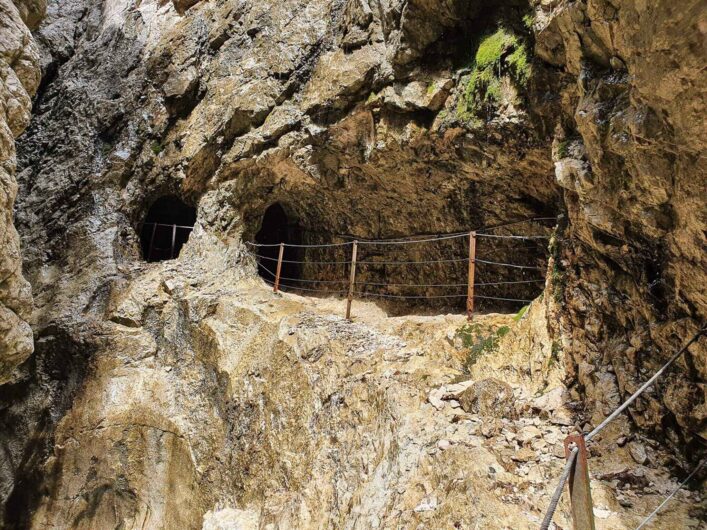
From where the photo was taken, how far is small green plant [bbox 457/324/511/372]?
598 centimetres

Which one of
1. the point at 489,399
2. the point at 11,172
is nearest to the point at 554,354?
the point at 489,399

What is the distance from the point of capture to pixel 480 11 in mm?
7316

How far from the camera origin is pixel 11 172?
20.3 feet

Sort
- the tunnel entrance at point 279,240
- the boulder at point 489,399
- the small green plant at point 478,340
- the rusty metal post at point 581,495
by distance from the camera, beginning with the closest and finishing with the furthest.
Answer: the rusty metal post at point 581,495 → the boulder at point 489,399 → the small green plant at point 478,340 → the tunnel entrance at point 279,240

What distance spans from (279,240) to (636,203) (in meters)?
10.4

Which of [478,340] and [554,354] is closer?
[554,354]

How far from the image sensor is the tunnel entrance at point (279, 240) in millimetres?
12383

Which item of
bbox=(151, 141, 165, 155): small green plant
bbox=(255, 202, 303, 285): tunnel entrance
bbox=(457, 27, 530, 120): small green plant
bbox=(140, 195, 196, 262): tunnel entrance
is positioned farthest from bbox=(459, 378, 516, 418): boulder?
bbox=(140, 195, 196, 262): tunnel entrance

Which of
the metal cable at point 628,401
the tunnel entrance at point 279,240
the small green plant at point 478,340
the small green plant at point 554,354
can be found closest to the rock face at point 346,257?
the small green plant at point 554,354

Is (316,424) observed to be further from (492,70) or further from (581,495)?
(492,70)

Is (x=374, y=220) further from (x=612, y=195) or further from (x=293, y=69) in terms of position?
(x=612, y=195)

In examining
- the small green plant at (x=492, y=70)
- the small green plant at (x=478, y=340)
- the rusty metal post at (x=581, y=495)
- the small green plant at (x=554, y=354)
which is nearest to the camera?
the rusty metal post at (x=581, y=495)

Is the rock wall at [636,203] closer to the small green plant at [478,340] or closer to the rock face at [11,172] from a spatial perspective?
the small green plant at [478,340]

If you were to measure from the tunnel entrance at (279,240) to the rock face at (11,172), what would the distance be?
18.5ft
